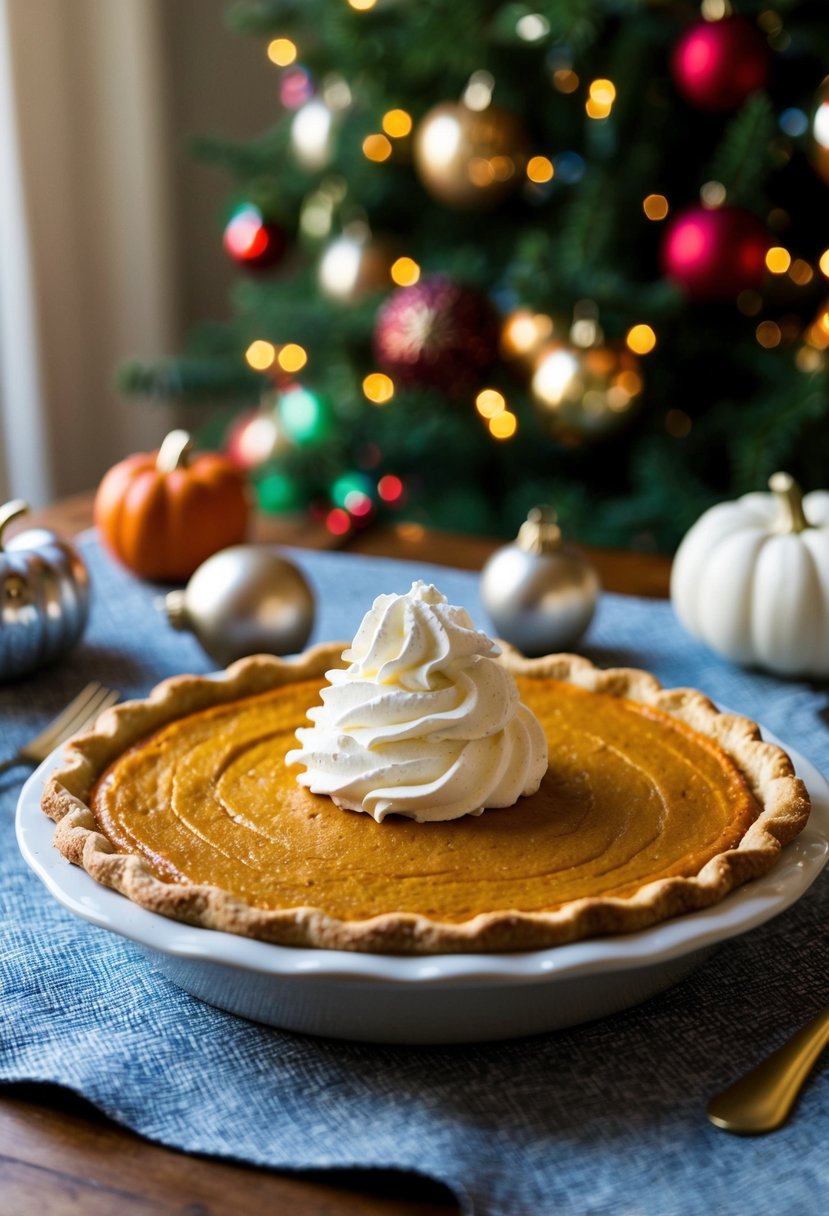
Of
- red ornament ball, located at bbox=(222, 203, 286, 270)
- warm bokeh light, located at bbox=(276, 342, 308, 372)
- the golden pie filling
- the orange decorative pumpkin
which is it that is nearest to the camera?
the golden pie filling

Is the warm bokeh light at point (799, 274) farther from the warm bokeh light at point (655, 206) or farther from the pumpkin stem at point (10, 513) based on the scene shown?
the pumpkin stem at point (10, 513)

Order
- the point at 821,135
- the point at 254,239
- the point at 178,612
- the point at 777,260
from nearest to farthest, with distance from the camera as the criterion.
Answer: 1. the point at 178,612
2. the point at 821,135
3. the point at 777,260
4. the point at 254,239

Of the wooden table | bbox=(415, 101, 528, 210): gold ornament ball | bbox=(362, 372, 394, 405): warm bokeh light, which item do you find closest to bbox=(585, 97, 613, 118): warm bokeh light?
bbox=(415, 101, 528, 210): gold ornament ball

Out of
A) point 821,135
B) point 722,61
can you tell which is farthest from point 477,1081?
point 722,61

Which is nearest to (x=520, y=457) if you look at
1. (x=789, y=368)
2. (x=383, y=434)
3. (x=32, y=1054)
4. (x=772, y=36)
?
(x=383, y=434)

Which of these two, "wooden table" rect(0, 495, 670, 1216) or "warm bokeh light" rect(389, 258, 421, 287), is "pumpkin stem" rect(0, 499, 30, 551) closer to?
"wooden table" rect(0, 495, 670, 1216)

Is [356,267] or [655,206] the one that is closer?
[655,206]

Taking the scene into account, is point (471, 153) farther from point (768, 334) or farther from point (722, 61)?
point (768, 334)
